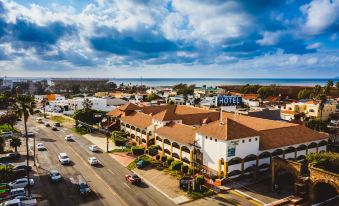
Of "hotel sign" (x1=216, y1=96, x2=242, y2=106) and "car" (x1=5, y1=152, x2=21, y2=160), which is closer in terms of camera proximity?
"car" (x1=5, y1=152, x2=21, y2=160)

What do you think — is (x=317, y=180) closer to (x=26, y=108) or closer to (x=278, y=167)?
(x=278, y=167)

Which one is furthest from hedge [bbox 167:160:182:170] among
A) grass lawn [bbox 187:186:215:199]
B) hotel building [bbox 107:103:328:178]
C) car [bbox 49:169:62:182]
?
car [bbox 49:169:62:182]

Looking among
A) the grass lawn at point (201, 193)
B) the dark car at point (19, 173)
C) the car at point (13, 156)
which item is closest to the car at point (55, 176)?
the dark car at point (19, 173)

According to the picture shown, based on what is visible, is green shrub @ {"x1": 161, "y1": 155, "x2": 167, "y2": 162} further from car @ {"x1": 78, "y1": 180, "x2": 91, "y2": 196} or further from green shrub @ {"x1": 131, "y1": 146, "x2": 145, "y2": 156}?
car @ {"x1": 78, "y1": 180, "x2": 91, "y2": 196}

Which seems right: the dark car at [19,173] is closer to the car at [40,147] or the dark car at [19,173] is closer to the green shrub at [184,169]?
the car at [40,147]

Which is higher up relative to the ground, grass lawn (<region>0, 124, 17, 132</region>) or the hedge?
grass lawn (<region>0, 124, 17, 132</region>)

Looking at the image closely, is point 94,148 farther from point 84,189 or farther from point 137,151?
point 84,189

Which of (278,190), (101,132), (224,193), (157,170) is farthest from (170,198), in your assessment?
(101,132)
